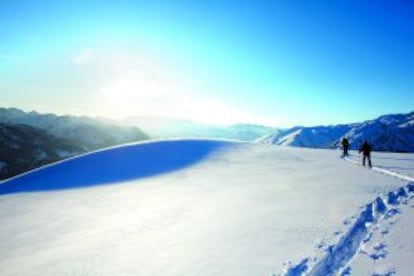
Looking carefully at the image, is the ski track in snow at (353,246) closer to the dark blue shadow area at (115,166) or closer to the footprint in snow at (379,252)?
the footprint in snow at (379,252)

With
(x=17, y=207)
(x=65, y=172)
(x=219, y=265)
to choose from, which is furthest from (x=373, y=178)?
(x=65, y=172)

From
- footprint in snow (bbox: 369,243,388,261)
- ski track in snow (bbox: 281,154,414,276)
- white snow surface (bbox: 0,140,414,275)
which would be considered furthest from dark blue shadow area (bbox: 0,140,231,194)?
footprint in snow (bbox: 369,243,388,261)

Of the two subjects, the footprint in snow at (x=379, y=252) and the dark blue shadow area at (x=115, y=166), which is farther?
the dark blue shadow area at (x=115, y=166)

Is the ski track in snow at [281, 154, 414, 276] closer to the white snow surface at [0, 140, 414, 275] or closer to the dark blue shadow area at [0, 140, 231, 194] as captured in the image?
the white snow surface at [0, 140, 414, 275]

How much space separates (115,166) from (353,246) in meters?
26.2

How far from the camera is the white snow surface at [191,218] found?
32.7 ft

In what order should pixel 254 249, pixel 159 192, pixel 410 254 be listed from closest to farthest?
pixel 410 254 < pixel 254 249 < pixel 159 192

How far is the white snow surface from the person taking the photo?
32.7ft

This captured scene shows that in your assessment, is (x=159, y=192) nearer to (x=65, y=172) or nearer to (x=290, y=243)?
(x=290, y=243)

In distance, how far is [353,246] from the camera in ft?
31.4

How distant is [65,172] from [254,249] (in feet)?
87.4

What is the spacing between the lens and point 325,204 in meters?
14.3

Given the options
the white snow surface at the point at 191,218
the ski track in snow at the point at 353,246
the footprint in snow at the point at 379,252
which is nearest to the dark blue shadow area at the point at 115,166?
the white snow surface at the point at 191,218

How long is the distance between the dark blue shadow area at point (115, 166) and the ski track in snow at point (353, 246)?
1887cm
